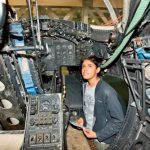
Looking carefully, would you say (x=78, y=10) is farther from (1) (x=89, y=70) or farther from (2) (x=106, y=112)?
(2) (x=106, y=112)

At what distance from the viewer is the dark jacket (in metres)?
2.57

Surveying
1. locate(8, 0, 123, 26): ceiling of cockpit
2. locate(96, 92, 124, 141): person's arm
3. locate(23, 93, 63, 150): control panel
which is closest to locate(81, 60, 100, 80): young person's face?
locate(96, 92, 124, 141): person's arm

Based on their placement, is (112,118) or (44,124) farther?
(112,118)

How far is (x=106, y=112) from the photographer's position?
269 centimetres

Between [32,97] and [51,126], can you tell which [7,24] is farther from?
[51,126]

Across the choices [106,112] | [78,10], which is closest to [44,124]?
[106,112]

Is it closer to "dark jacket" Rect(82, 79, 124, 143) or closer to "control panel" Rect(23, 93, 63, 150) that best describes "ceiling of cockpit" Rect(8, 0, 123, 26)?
"dark jacket" Rect(82, 79, 124, 143)

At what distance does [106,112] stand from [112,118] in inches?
4.2

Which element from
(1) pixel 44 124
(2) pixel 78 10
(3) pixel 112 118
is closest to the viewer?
(1) pixel 44 124

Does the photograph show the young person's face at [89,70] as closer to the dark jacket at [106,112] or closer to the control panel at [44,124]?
the dark jacket at [106,112]

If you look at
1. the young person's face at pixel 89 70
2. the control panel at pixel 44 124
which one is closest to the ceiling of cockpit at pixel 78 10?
the young person's face at pixel 89 70

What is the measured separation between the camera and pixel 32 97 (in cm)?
243

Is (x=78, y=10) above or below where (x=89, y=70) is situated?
above

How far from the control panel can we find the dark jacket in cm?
53
